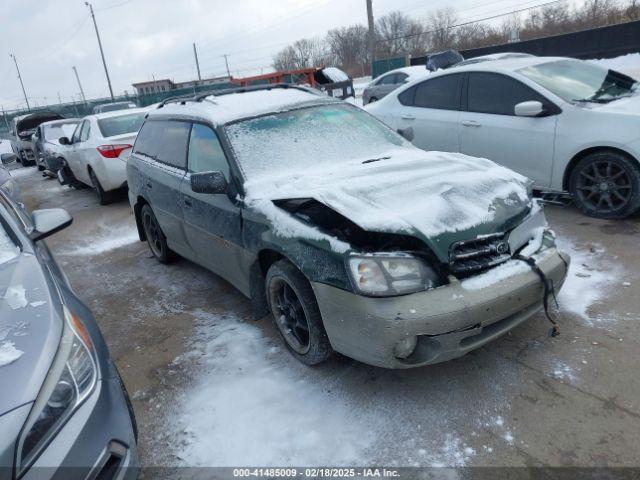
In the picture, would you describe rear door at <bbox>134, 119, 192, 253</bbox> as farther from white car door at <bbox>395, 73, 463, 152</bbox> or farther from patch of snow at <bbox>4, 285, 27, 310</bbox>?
white car door at <bbox>395, 73, 463, 152</bbox>

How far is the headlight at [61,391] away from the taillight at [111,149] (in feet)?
21.8

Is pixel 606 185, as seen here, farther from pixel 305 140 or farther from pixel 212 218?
pixel 212 218

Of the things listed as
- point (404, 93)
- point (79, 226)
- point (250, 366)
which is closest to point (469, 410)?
point (250, 366)

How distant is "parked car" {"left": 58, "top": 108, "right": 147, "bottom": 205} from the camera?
320 inches

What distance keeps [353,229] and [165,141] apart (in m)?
2.61

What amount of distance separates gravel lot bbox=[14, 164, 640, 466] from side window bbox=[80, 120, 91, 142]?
19.8 feet

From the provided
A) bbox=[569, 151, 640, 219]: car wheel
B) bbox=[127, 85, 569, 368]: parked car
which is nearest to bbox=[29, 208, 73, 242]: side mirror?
bbox=[127, 85, 569, 368]: parked car

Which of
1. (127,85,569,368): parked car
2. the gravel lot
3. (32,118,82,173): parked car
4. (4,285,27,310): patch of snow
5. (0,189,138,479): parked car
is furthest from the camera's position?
(32,118,82,173): parked car

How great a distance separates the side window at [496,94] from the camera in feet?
16.5

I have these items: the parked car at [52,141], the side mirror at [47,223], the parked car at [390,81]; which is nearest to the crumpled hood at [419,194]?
the side mirror at [47,223]

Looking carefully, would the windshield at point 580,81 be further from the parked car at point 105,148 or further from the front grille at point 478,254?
the parked car at point 105,148

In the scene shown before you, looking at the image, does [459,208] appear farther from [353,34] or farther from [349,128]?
[353,34]

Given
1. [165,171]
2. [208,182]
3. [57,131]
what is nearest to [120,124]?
[165,171]

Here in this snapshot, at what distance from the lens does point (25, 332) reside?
195 cm
